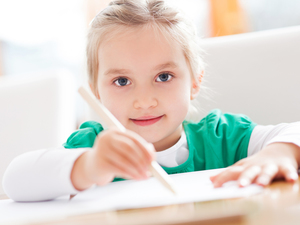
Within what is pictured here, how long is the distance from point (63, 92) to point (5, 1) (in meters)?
1.67

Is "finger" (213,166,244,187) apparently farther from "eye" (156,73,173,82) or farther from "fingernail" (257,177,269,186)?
"eye" (156,73,173,82)

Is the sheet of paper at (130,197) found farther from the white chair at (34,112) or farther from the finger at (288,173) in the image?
the white chair at (34,112)

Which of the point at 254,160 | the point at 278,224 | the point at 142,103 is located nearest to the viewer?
the point at 278,224

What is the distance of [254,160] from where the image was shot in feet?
1.63

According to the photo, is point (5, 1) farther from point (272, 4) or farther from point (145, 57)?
point (145, 57)

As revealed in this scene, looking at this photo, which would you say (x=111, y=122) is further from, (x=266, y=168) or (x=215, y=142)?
(x=215, y=142)

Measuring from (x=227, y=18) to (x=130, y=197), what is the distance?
6.23ft

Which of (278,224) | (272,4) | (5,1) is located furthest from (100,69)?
(5,1)

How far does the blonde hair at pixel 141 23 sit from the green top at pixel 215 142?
0.46ft

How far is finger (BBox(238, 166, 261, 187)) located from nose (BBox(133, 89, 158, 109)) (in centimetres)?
31

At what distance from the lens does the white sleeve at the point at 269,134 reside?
0.60 m

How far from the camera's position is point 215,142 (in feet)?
2.67

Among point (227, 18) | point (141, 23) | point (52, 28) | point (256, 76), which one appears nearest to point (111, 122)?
point (141, 23)

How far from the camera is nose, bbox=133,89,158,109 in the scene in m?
0.72
